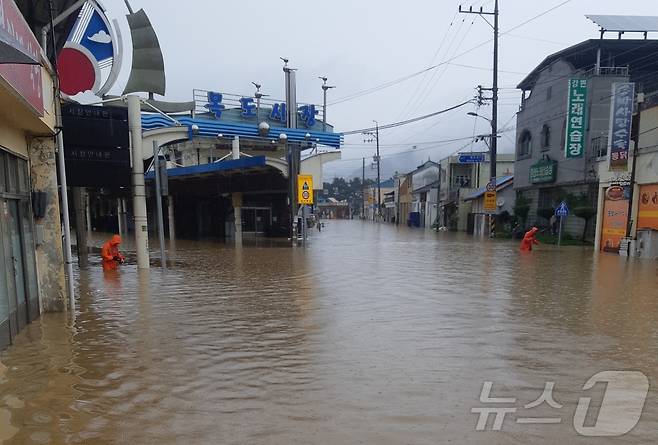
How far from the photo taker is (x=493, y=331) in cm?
627

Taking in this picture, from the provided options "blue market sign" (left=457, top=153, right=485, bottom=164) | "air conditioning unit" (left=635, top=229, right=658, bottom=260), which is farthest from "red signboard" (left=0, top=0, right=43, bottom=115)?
"blue market sign" (left=457, top=153, right=485, bottom=164)

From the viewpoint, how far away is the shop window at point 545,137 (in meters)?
27.3

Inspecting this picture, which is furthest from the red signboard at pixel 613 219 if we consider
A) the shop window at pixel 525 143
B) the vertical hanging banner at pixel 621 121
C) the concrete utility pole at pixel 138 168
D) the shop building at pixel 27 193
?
the shop building at pixel 27 193

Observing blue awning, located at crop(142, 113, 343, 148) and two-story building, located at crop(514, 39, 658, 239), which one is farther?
blue awning, located at crop(142, 113, 343, 148)

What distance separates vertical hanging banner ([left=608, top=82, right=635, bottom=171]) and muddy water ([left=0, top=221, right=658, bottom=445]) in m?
9.69

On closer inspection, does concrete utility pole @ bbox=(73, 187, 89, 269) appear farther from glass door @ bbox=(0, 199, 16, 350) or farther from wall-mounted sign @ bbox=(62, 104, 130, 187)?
glass door @ bbox=(0, 199, 16, 350)

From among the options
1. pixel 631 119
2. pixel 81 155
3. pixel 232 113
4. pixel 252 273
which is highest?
pixel 232 113

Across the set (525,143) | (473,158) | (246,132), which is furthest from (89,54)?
(473,158)

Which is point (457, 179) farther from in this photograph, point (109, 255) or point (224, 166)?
point (109, 255)

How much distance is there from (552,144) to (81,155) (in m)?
25.5

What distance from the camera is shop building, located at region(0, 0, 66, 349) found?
17.0 ft

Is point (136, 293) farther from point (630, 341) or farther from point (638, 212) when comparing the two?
point (638, 212)

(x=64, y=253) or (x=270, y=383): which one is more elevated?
(x=64, y=253)

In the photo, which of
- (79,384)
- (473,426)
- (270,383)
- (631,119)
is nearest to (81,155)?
(79,384)
